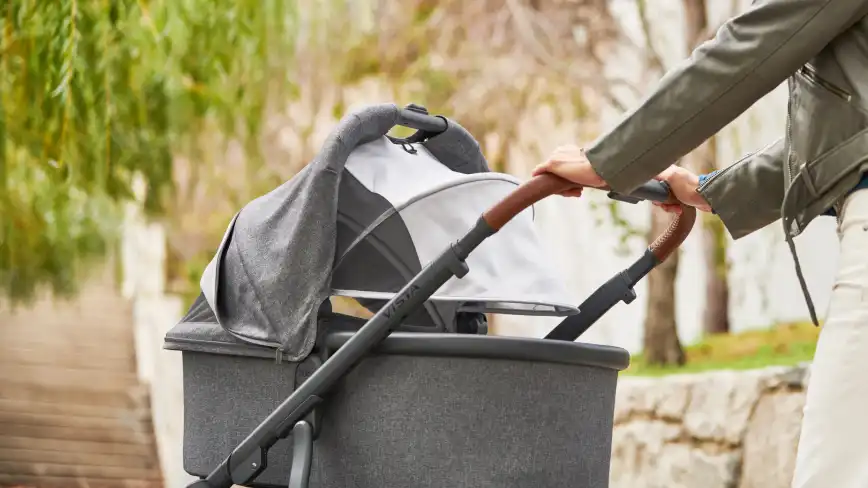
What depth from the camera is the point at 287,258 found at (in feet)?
5.51

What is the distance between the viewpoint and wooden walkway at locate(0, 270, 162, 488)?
19.0 ft

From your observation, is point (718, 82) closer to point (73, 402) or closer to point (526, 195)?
point (526, 195)

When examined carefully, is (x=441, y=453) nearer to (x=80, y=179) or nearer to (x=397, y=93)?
(x=80, y=179)

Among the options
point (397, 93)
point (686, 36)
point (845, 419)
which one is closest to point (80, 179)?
point (397, 93)

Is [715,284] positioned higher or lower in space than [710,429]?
higher

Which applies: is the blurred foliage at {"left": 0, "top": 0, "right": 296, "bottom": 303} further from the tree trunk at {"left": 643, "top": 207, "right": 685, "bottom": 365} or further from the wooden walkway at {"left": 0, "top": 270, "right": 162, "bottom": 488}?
the tree trunk at {"left": 643, "top": 207, "right": 685, "bottom": 365}

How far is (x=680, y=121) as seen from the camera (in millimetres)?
1304

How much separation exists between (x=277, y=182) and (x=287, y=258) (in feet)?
13.3

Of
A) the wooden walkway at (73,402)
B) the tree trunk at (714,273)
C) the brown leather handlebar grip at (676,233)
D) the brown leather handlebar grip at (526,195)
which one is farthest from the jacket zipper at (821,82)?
the wooden walkway at (73,402)

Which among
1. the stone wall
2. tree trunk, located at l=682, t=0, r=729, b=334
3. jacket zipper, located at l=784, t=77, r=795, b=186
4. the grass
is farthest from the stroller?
tree trunk, located at l=682, t=0, r=729, b=334

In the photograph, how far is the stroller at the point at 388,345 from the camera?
156 centimetres

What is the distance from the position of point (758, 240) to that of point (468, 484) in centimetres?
340

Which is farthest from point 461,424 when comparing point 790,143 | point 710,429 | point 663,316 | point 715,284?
point 715,284

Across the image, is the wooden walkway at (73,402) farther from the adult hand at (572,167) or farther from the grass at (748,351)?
the adult hand at (572,167)
